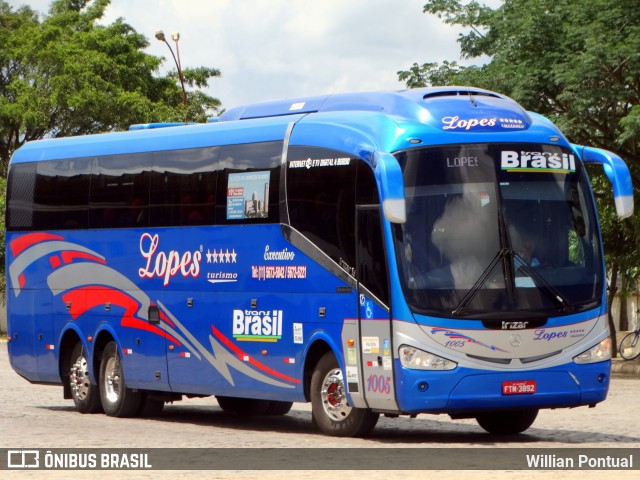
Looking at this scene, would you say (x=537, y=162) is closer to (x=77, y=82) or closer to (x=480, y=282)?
(x=480, y=282)

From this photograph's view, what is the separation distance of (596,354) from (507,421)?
5.13ft

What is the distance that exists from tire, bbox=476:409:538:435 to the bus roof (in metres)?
2.95

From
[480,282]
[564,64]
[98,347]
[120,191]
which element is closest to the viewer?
[480,282]

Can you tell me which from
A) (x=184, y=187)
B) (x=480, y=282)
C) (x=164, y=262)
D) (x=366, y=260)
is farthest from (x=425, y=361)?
(x=164, y=262)

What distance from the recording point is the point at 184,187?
747 inches

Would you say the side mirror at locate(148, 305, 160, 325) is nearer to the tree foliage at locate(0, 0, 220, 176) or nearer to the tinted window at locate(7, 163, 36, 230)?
the tinted window at locate(7, 163, 36, 230)

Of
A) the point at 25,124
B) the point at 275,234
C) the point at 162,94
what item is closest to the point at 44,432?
the point at 275,234

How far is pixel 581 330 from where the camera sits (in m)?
15.6

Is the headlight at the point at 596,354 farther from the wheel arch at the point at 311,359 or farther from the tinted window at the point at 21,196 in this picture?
the tinted window at the point at 21,196

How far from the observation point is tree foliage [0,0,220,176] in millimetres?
63031

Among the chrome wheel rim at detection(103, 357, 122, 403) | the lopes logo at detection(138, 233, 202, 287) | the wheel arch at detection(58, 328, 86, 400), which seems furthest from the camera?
the wheel arch at detection(58, 328, 86, 400)

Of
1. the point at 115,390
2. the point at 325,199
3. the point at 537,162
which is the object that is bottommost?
the point at 115,390

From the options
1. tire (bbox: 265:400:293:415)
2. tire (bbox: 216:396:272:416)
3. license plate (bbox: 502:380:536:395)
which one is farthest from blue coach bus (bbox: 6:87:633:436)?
tire (bbox: 265:400:293:415)

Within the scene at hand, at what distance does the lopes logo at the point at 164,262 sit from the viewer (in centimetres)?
1873
